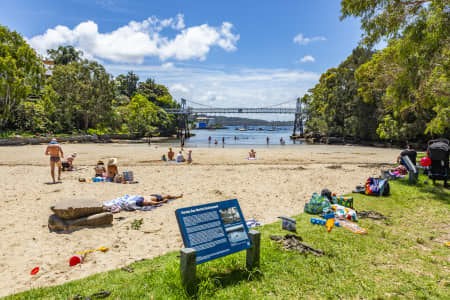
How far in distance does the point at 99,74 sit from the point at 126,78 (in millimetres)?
40433

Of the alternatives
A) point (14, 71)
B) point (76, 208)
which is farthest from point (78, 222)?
point (14, 71)

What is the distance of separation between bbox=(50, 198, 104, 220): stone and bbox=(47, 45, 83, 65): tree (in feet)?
233

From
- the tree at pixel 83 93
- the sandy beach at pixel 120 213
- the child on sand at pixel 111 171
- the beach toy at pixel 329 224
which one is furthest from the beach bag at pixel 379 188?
the tree at pixel 83 93

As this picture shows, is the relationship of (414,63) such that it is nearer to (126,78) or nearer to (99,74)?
(99,74)

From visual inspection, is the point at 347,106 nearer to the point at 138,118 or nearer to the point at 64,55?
the point at 138,118

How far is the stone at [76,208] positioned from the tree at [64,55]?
70877 millimetres

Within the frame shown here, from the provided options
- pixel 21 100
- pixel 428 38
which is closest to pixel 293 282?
pixel 428 38

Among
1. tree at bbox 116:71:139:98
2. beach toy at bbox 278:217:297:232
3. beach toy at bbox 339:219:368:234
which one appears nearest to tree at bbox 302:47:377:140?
beach toy at bbox 339:219:368:234

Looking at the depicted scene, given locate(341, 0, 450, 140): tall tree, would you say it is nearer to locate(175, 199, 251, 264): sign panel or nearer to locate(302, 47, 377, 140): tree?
locate(175, 199, 251, 264): sign panel

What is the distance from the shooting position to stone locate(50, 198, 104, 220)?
601 cm

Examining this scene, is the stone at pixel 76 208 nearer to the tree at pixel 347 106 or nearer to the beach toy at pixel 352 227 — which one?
the beach toy at pixel 352 227

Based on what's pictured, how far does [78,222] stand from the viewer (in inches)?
236

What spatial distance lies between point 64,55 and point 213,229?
253 ft

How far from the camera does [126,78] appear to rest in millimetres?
83938
